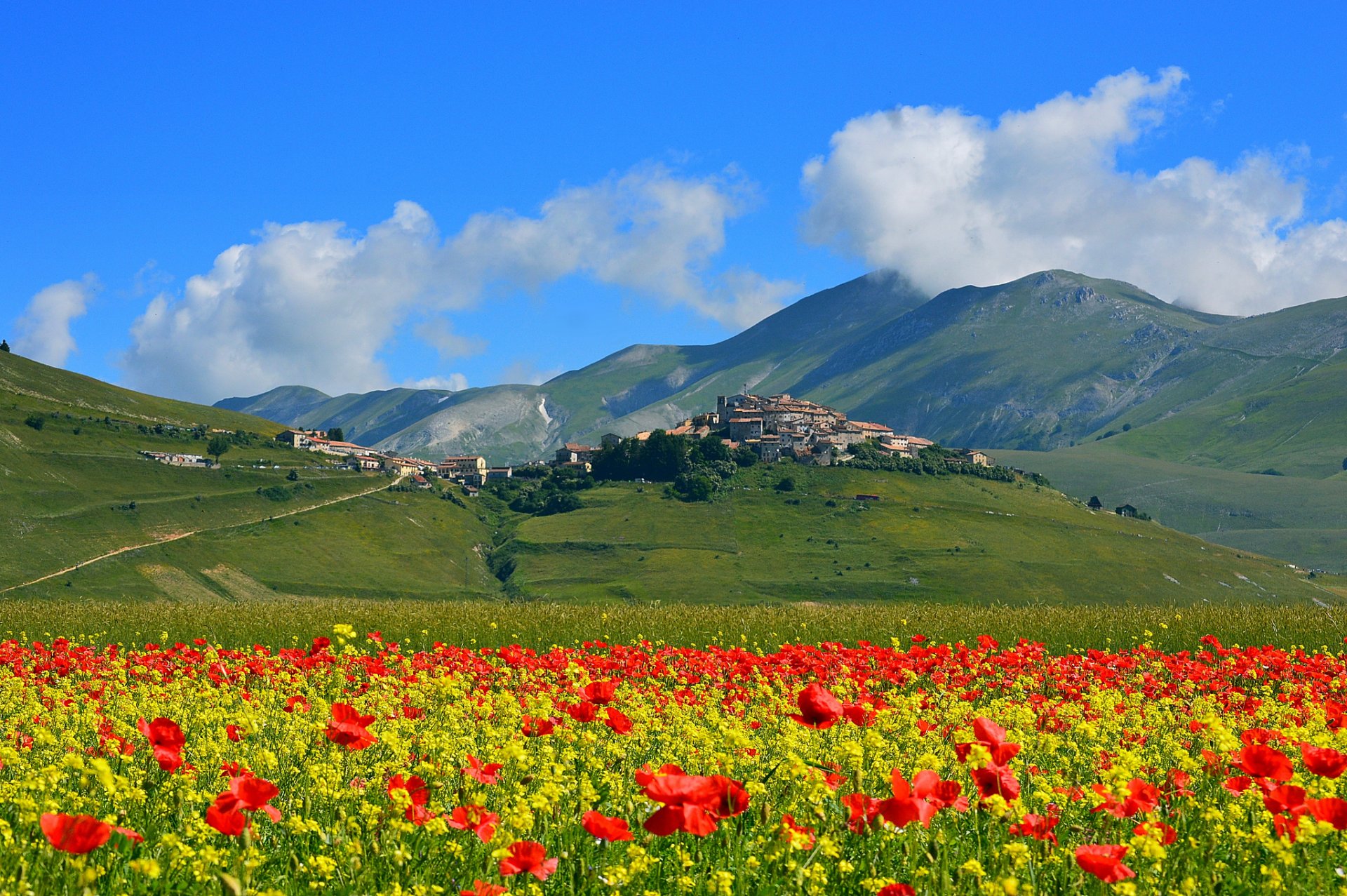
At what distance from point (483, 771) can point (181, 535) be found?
483 ft

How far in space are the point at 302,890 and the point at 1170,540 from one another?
197 metres

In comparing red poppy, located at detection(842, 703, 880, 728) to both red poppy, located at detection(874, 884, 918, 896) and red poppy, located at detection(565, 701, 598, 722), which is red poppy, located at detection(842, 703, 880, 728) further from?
red poppy, located at detection(874, 884, 918, 896)

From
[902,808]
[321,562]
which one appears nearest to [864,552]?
[321,562]

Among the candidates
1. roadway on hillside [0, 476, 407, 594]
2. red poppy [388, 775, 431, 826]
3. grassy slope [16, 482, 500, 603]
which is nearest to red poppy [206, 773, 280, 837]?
red poppy [388, 775, 431, 826]

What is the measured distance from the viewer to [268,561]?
141 metres

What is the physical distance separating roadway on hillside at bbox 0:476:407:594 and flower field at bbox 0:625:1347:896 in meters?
111

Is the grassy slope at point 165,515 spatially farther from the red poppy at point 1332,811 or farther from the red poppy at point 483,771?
the red poppy at point 1332,811

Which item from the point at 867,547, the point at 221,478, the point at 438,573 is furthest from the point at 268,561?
the point at 867,547

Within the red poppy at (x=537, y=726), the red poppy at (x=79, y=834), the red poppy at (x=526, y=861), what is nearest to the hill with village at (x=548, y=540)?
the red poppy at (x=537, y=726)

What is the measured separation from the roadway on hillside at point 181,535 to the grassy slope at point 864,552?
28.6 meters

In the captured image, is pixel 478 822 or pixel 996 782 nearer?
pixel 478 822

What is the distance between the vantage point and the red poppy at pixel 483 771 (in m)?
8.16

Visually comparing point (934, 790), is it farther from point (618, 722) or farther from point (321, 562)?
point (321, 562)

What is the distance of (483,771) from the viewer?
28.7 ft
